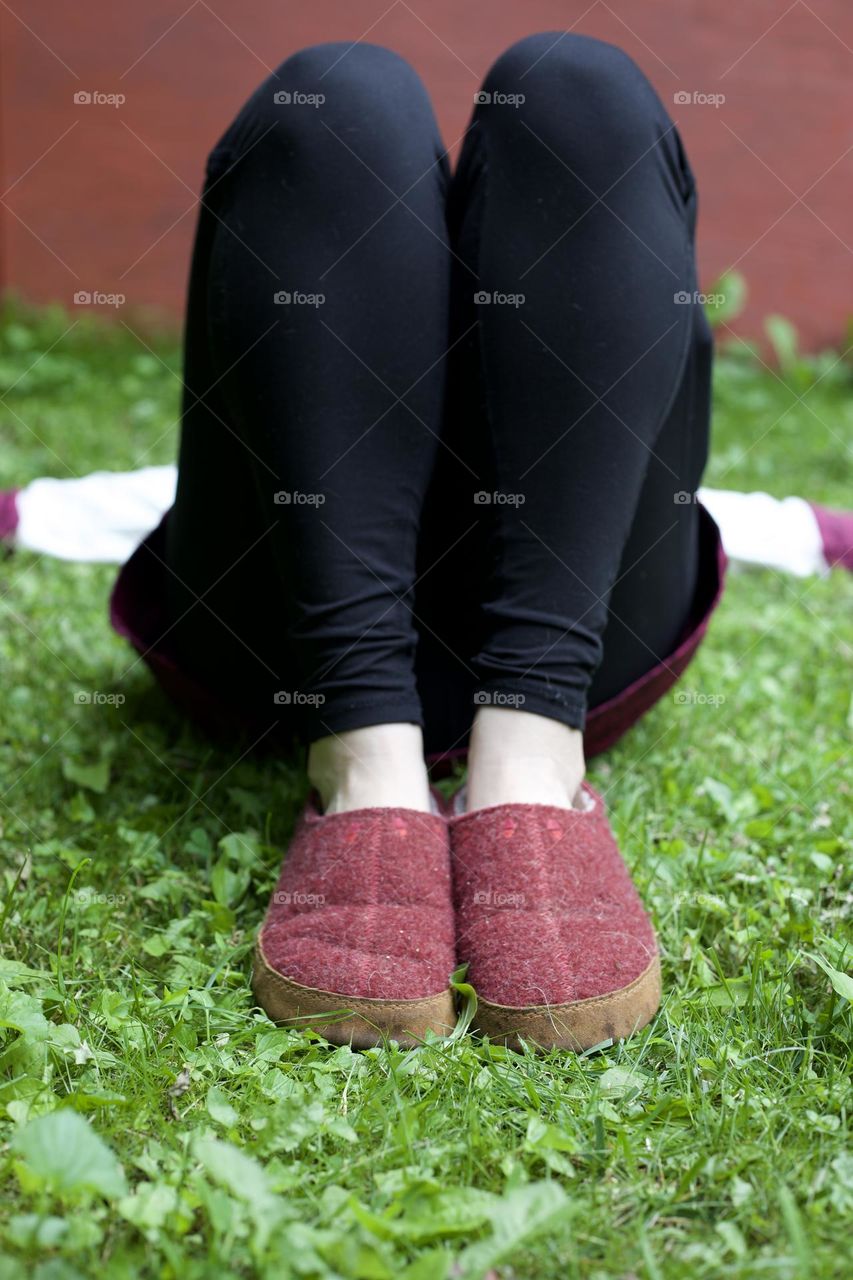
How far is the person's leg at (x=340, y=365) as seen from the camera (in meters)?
1.02

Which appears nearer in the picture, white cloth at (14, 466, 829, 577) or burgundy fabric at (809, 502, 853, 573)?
white cloth at (14, 466, 829, 577)

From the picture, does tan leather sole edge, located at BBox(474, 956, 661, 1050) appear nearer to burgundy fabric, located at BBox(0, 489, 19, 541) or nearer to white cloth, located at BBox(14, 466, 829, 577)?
white cloth, located at BBox(14, 466, 829, 577)

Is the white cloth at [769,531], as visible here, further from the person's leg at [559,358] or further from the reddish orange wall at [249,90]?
the reddish orange wall at [249,90]

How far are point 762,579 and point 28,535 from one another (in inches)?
52.7

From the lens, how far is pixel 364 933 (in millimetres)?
926

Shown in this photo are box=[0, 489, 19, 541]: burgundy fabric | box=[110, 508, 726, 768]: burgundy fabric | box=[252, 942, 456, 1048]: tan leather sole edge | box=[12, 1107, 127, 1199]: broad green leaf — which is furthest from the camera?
box=[0, 489, 19, 541]: burgundy fabric

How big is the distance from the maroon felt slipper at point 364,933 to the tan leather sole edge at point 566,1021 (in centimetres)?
4

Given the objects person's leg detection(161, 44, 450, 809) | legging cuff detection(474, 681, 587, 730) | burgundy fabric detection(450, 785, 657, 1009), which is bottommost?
burgundy fabric detection(450, 785, 657, 1009)

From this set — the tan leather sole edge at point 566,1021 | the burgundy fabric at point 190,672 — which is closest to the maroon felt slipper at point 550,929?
the tan leather sole edge at point 566,1021

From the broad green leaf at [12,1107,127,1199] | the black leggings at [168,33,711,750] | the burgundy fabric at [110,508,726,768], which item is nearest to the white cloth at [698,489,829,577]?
the burgundy fabric at [110,508,726,768]

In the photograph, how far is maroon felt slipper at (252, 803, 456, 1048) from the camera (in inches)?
35.2

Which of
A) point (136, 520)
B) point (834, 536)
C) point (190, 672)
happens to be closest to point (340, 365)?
point (190, 672)

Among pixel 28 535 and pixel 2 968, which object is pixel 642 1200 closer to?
pixel 2 968

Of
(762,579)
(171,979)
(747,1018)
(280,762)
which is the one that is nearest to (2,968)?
(171,979)
